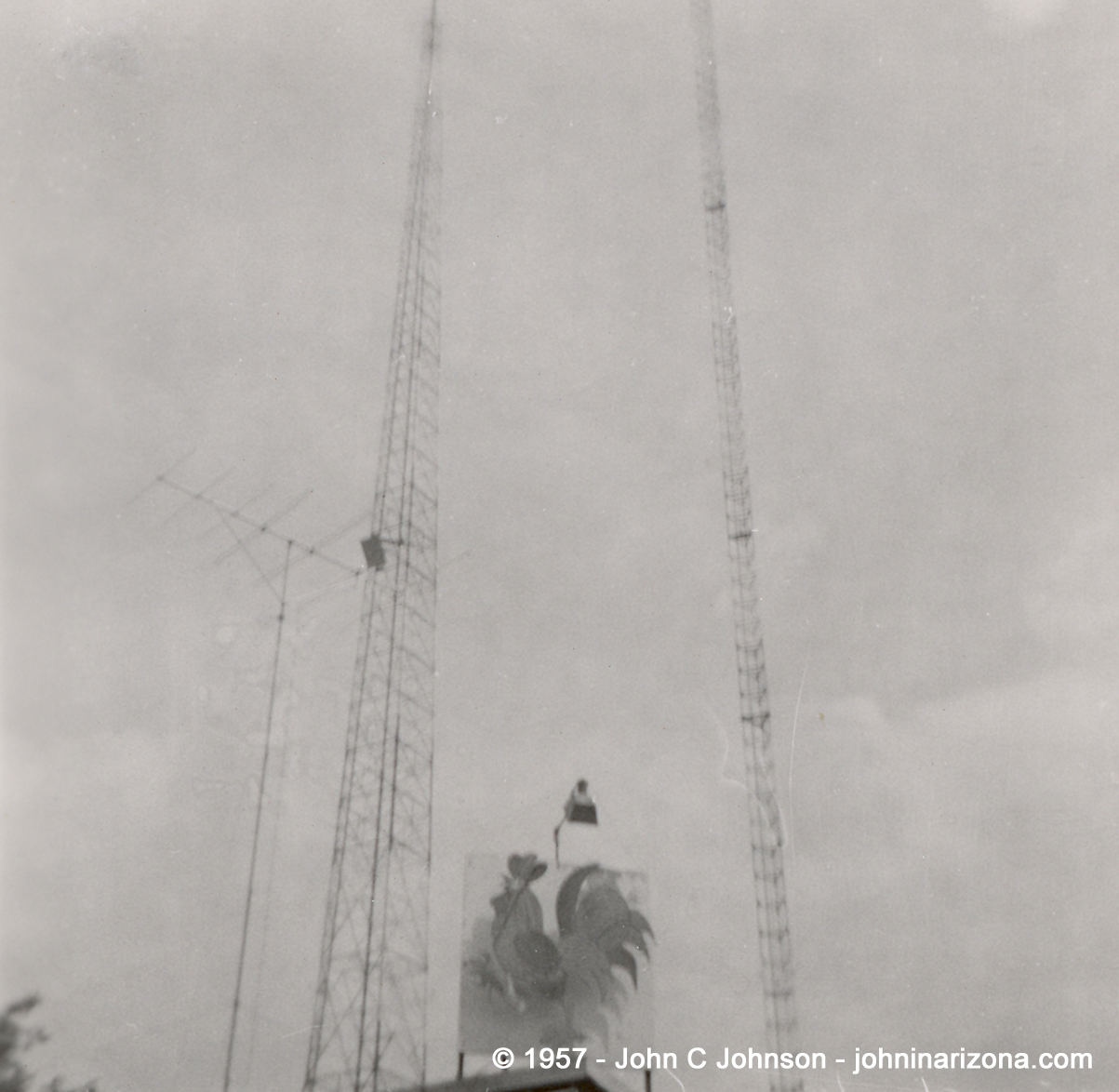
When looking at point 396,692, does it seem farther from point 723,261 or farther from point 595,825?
point 723,261

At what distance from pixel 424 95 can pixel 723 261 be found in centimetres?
1085

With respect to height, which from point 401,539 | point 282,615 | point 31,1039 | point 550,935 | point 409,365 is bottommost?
point 31,1039

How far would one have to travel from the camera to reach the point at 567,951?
35938mm

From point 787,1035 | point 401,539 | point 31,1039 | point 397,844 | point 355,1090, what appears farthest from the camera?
point 787,1035

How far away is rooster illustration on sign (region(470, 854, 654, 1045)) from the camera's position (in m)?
34.4

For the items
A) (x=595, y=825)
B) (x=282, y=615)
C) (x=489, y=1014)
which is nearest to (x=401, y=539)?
(x=282, y=615)

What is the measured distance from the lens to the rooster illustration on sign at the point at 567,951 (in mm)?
34406

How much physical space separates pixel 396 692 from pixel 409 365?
9626mm

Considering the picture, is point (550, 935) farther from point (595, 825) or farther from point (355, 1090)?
point (355, 1090)

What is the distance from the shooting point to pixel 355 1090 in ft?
94.8

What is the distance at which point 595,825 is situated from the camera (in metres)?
Result: 37.3

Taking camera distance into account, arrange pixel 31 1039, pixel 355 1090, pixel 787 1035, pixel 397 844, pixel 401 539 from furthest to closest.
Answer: pixel 787 1035
pixel 401 539
pixel 397 844
pixel 355 1090
pixel 31 1039

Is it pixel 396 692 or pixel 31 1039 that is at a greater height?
pixel 396 692

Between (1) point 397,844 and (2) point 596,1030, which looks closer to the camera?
(1) point 397,844
